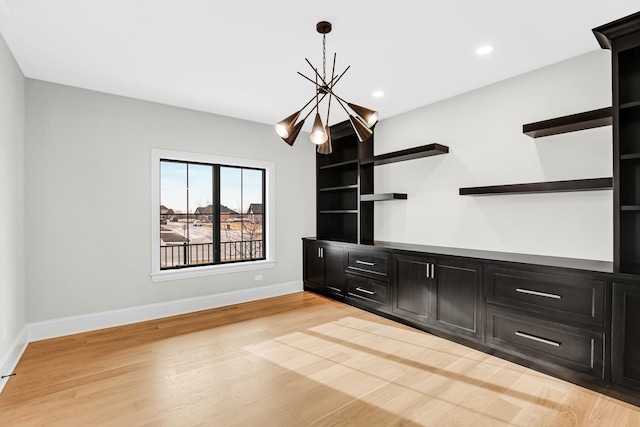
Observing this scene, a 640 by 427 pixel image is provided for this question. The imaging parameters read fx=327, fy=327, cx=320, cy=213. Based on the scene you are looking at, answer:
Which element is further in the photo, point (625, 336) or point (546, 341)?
point (546, 341)

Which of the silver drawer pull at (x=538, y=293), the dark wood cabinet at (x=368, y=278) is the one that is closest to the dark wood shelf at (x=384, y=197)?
the dark wood cabinet at (x=368, y=278)

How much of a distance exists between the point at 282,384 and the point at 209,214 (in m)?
2.78

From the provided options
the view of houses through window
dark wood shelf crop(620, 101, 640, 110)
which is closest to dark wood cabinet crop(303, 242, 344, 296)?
the view of houses through window

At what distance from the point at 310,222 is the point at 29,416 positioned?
13.1 feet

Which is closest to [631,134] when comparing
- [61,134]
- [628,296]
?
[628,296]

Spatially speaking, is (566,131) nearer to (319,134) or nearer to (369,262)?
(319,134)

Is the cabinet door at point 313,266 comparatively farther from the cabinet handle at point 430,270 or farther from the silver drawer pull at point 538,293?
the silver drawer pull at point 538,293

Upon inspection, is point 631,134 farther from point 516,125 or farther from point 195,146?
point 195,146

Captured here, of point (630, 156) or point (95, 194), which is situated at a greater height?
point (630, 156)

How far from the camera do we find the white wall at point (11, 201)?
8.43 feet

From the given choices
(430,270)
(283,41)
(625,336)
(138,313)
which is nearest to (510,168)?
(430,270)

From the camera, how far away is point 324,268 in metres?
4.96

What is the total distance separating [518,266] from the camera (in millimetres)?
2764

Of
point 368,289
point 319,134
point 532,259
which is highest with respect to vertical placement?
point 319,134
